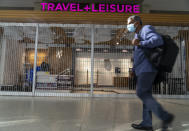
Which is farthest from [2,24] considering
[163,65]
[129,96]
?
[163,65]

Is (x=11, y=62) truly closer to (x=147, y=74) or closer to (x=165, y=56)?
(x=147, y=74)

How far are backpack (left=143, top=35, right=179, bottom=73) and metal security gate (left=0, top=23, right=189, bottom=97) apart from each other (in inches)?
158

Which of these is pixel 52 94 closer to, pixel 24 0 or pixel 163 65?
pixel 163 65

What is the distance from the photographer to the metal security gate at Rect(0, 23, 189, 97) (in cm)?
575

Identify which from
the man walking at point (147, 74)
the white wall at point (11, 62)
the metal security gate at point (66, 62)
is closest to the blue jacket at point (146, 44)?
the man walking at point (147, 74)

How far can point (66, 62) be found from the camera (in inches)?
245

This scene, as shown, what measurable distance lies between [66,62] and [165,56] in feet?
16.4

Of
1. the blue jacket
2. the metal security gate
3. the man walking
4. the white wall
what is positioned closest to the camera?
the man walking

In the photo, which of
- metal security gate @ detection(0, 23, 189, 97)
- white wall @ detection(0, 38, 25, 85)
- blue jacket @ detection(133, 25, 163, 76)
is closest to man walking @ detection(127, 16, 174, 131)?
blue jacket @ detection(133, 25, 163, 76)

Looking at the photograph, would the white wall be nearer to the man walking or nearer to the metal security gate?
the metal security gate

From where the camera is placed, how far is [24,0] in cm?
945

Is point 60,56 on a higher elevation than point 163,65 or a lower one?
higher

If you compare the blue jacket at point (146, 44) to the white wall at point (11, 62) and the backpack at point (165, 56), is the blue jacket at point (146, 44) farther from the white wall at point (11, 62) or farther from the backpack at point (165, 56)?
the white wall at point (11, 62)

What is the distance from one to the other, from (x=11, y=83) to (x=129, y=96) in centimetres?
480
